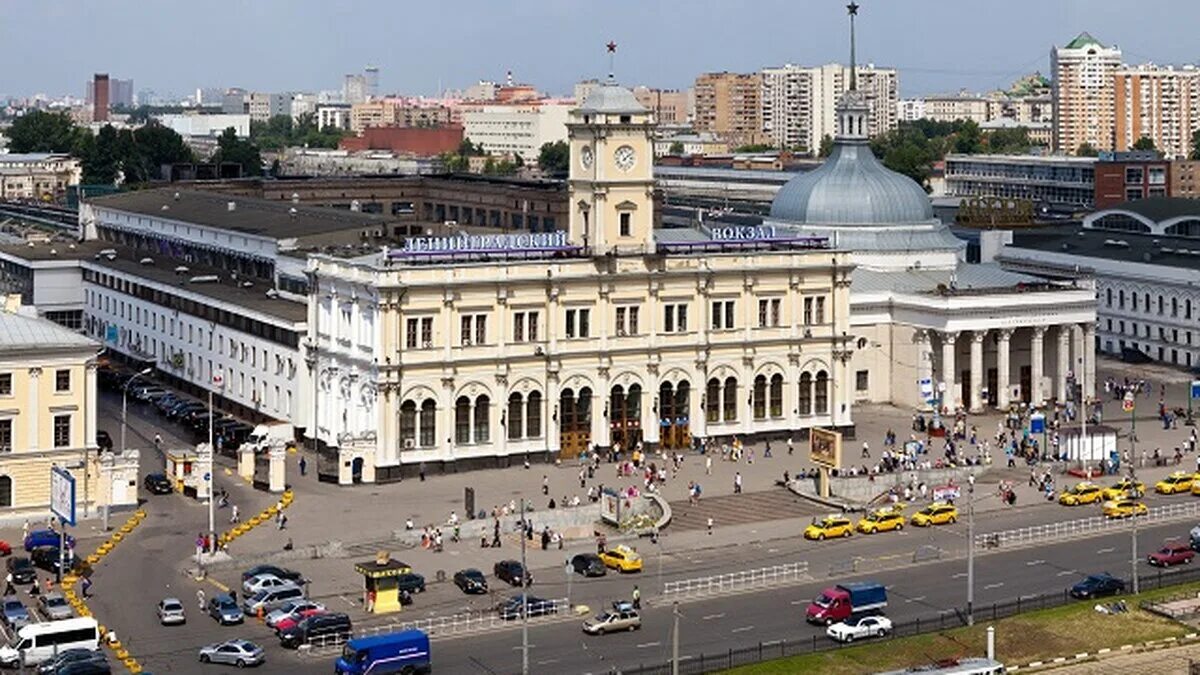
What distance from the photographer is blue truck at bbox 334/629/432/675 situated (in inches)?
2549

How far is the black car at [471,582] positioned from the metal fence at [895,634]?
12023 mm

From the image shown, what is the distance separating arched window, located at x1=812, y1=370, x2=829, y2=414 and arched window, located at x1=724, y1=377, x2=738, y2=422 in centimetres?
462

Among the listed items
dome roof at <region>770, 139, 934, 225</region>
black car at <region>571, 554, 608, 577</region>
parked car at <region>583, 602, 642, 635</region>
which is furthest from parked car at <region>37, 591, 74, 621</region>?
dome roof at <region>770, 139, 934, 225</region>

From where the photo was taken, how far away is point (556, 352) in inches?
4033

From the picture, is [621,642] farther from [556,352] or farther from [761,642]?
[556,352]

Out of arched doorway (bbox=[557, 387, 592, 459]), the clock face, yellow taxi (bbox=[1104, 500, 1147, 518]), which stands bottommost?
yellow taxi (bbox=[1104, 500, 1147, 518])

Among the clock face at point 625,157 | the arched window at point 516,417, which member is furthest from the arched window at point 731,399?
the clock face at point 625,157

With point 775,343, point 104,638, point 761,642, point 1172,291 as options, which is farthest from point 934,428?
point 104,638

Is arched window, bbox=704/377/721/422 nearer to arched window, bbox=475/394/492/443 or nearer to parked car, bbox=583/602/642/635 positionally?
arched window, bbox=475/394/492/443

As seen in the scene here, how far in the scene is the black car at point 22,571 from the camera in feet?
254

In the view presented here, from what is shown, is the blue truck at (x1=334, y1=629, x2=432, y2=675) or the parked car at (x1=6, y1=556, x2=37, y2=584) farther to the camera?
the parked car at (x1=6, y1=556, x2=37, y2=584)

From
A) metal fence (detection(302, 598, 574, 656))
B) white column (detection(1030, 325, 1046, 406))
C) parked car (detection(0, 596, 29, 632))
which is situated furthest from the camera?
white column (detection(1030, 325, 1046, 406))

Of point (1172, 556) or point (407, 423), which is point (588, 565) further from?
point (1172, 556)

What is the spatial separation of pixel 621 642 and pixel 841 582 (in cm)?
1214
